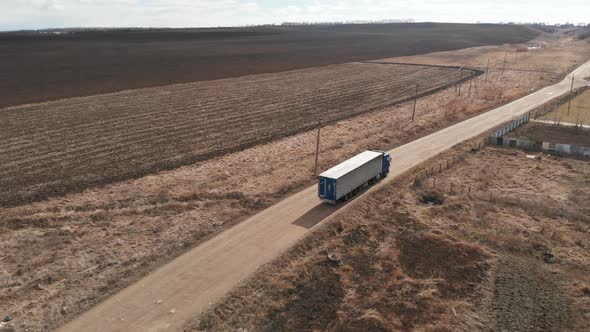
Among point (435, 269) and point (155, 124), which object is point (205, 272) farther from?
point (155, 124)

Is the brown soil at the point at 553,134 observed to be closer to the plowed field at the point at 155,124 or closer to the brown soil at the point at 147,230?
the brown soil at the point at 147,230

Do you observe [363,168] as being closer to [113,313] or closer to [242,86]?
[113,313]

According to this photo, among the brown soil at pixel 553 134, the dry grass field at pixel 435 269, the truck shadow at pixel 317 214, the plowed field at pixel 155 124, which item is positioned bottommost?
the dry grass field at pixel 435 269

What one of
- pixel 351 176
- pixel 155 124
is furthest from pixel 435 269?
pixel 155 124

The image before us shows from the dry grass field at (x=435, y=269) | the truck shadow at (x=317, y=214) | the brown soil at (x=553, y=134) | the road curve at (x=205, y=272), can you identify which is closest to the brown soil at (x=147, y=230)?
the dry grass field at (x=435, y=269)

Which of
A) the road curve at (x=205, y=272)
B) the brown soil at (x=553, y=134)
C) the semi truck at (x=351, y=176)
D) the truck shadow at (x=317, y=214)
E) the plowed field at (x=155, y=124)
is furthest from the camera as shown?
the brown soil at (x=553, y=134)

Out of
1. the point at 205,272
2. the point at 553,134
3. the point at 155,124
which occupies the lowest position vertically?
the point at 205,272

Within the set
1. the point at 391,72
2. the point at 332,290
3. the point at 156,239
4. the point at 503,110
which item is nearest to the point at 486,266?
the point at 332,290

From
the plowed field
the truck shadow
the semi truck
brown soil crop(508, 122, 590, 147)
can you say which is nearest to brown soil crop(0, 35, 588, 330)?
the truck shadow
